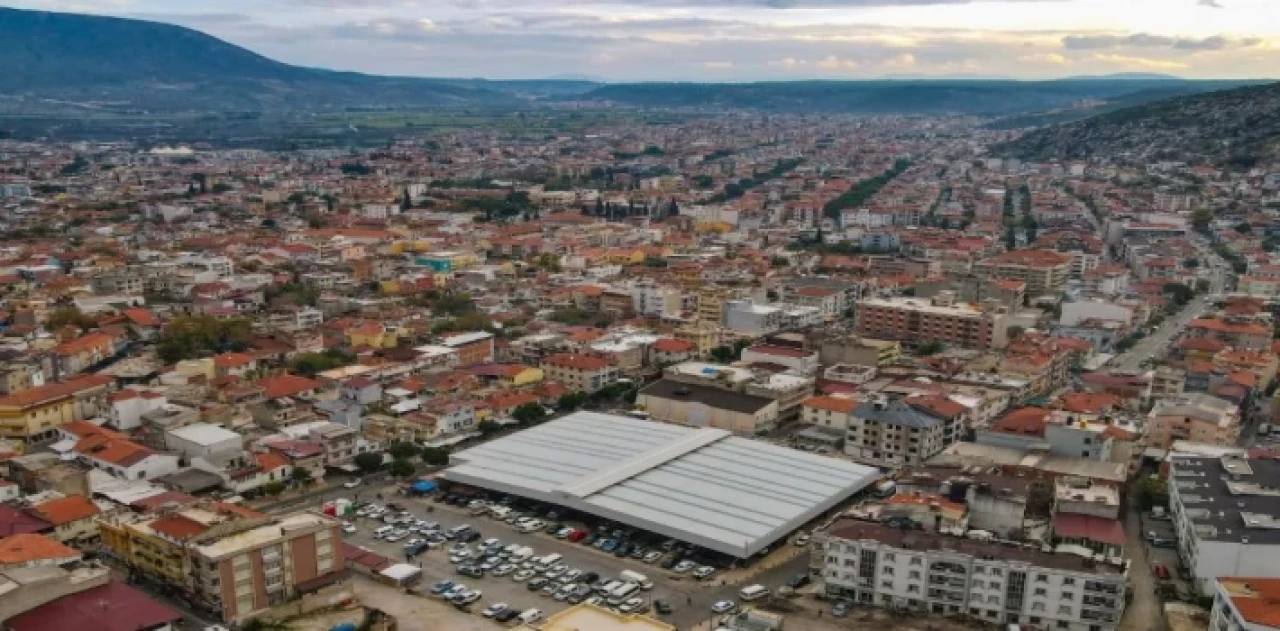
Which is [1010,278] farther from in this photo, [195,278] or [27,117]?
[27,117]

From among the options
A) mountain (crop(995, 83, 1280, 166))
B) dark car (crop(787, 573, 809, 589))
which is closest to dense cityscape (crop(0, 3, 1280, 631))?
dark car (crop(787, 573, 809, 589))

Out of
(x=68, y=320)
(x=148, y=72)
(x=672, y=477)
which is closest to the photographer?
(x=672, y=477)

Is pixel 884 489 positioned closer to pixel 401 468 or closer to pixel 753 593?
pixel 753 593

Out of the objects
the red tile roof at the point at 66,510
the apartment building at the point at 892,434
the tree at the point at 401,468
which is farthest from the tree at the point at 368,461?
the apartment building at the point at 892,434

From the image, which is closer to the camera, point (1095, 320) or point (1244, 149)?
point (1095, 320)

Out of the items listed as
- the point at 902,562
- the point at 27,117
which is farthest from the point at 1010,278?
the point at 27,117

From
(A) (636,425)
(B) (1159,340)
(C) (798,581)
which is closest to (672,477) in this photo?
(A) (636,425)
